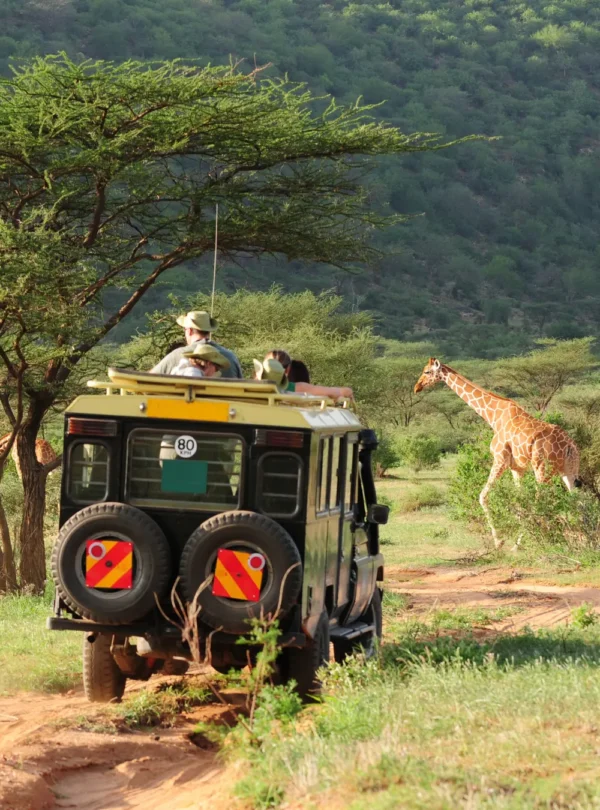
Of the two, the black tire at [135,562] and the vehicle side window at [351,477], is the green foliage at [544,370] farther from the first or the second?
the black tire at [135,562]

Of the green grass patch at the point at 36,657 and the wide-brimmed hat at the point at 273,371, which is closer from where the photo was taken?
the wide-brimmed hat at the point at 273,371

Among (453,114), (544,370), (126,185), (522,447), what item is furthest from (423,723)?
(453,114)

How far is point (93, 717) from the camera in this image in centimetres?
685

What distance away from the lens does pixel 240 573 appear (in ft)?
21.1

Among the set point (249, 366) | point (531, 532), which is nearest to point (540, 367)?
point (249, 366)

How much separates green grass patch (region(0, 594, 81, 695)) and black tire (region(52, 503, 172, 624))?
1404mm

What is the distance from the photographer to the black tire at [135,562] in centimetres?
651

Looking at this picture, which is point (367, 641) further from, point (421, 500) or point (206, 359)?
point (421, 500)

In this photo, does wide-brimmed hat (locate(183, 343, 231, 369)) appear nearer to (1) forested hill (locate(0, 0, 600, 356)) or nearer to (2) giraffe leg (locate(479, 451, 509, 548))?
(2) giraffe leg (locate(479, 451, 509, 548))

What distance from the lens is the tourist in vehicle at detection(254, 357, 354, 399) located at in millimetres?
7207

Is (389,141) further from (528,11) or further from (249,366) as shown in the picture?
(528,11)

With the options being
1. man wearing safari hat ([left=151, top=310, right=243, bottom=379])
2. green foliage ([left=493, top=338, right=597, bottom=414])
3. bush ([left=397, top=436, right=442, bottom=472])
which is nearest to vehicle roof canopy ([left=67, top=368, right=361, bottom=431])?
man wearing safari hat ([left=151, top=310, right=243, bottom=379])

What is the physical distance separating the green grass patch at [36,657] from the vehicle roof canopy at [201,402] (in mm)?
2030

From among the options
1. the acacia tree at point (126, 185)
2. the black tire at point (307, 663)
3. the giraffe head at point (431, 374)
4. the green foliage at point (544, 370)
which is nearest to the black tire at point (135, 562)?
the black tire at point (307, 663)
